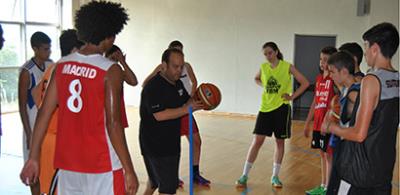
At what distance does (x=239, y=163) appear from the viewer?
19.2 ft

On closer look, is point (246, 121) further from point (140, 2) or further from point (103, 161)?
point (103, 161)

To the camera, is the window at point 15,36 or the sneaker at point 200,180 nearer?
the sneaker at point 200,180

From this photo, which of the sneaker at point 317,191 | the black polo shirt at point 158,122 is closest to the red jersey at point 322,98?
the sneaker at point 317,191

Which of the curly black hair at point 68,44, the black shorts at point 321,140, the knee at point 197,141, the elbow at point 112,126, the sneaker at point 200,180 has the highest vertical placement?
the curly black hair at point 68,44

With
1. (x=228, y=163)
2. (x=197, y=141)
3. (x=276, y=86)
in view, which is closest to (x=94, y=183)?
(x=197, y=141)

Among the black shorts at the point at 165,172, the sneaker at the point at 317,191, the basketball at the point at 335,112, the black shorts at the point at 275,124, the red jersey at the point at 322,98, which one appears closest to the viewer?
the basketball at the point at 335,112

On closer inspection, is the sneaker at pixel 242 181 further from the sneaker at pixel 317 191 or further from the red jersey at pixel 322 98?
the red jersey at pixel 322 98

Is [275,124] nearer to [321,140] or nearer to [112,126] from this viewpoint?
[321,140]

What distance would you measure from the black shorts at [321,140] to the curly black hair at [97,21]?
246 centimetres

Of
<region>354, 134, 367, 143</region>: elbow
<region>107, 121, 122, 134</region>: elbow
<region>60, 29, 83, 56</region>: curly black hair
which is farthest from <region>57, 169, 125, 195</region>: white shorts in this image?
<region>354, 134, 367, 143</region>: elbow

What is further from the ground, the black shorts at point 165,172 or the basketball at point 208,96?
the basketball at point 208,96

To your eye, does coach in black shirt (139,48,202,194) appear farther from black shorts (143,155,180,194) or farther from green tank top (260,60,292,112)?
green tank top (260,60,292,112)

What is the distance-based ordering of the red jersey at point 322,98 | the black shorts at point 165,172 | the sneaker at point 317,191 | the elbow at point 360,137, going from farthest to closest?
the sneaker at point 317,191 → the red jersey at point 322,98 → the black shorts at point 165,172 → the elbow at point 360,137

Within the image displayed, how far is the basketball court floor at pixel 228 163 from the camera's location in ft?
15.4
